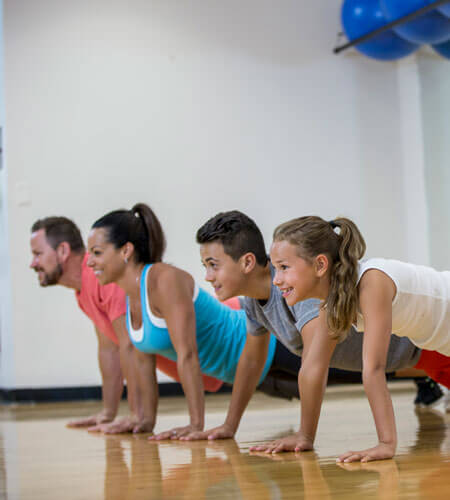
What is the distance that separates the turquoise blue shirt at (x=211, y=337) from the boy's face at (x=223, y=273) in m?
0.43

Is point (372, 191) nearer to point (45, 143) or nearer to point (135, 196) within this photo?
point (135, 196)

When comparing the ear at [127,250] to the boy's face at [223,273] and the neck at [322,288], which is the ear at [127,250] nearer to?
the boy's face at [223,273]

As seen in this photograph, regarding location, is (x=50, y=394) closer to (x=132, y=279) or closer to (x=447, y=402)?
(x=132, y=279)

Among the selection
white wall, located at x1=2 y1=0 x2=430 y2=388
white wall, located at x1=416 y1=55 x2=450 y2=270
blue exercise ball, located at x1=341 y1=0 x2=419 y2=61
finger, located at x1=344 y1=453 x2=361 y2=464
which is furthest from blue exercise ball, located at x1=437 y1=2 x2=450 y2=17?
finger, located at x1=344 y1=453 x2=361 y2=464

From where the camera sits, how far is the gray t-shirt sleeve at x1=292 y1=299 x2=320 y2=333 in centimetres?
175

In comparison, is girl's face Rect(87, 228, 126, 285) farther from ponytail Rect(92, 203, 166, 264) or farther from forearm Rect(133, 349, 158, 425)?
forearm Rect(133, 349, 158, 425)

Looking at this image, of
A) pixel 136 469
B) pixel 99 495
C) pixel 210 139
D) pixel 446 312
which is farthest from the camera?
pixel 210 139

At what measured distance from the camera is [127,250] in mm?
2305

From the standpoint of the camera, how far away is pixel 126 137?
14.3 feet

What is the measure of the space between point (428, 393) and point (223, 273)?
1.40 metres

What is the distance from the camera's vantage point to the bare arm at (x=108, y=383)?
2682 millimetres

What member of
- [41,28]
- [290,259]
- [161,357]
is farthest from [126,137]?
[290,259]

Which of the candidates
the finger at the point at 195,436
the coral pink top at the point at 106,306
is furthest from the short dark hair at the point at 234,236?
the coral pink top at the point at 106,306

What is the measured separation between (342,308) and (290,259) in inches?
5.8
